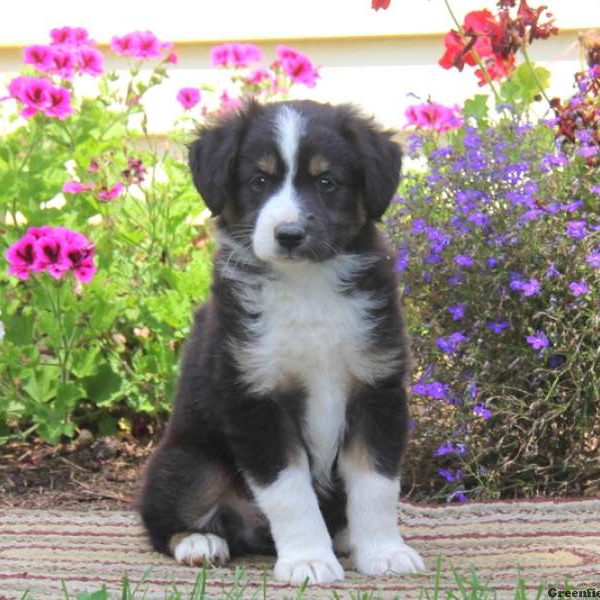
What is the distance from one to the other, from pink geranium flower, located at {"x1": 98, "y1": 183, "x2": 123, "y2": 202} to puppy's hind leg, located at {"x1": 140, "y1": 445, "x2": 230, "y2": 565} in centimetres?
192

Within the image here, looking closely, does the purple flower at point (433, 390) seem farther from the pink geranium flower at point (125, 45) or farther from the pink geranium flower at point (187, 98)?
the pink geranium flower at point (125, 45)

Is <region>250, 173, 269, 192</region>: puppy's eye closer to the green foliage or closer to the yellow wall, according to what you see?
the green foliage

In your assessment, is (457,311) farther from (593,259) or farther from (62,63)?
(62,63)

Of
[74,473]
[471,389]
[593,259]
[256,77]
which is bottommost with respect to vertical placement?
[74,473]

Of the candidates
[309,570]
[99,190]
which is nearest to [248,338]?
[309,570]

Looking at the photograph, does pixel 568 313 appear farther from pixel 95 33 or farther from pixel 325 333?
pixel 95 33

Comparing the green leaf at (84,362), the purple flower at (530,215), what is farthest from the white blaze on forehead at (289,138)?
the green leaf at (84,362)

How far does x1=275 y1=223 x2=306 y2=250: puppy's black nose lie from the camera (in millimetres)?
4047

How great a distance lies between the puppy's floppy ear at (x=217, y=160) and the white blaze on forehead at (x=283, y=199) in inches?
6.8

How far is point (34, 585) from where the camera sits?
13.4ft

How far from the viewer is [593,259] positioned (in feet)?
17.1

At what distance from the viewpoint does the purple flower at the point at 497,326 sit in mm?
5333

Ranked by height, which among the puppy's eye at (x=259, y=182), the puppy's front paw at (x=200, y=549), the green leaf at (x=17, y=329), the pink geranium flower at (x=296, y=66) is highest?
the pink geranium flower at (x=296, y=66)

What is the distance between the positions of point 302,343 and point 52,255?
1.61 meters
